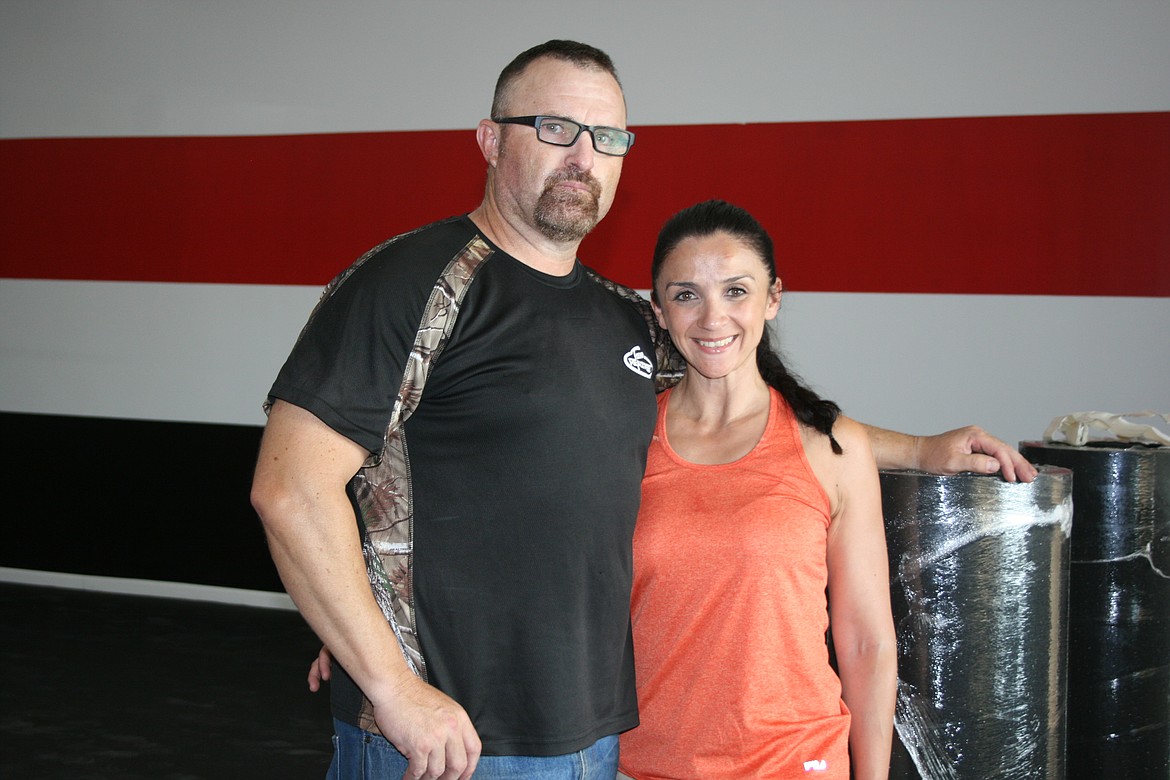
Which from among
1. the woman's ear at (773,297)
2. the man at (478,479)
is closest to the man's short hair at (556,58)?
the man at (478,479)

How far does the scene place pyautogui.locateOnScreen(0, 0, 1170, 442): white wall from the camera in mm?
3020

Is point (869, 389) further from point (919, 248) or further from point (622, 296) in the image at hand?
point (622, 296)

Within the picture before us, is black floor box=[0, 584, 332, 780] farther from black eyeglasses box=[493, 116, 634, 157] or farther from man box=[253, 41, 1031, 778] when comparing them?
black eyeglasses box=[493, 116, 634, 157]

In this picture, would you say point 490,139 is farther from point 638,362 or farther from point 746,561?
point 746,561

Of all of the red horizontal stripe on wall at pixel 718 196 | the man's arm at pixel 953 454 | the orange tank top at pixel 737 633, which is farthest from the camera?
the red horizontal stripe on wall at pixel 718 196

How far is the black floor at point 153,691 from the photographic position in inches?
107

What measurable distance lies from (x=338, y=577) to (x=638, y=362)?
0.52 metres

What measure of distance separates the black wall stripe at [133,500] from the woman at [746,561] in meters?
2.77

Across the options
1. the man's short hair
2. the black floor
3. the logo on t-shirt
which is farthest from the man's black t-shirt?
the black floor

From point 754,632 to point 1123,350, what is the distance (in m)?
2.20

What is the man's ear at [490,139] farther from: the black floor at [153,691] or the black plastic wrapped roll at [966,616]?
the black floor at [153,691]

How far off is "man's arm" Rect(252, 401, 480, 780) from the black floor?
1.68m

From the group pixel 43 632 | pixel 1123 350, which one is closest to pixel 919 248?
pixel 1123 350

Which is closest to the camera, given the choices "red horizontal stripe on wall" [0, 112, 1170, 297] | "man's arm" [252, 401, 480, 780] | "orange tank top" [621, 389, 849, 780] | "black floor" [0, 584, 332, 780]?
"man's arm" [252, 401, 480, 780]
